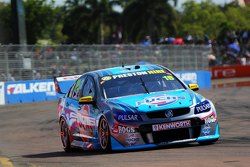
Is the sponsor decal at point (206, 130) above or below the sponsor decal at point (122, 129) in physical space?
below

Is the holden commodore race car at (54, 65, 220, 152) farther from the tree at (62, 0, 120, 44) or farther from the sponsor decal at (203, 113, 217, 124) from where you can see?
the tree at (62, 0, 120, 44)

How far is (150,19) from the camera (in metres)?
92.4

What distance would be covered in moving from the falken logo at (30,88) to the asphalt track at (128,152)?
34.1ft

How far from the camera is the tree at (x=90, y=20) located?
10025 centimetres

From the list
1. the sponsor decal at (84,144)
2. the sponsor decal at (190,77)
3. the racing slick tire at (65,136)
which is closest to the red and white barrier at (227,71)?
the sponsor decal at (190,77)

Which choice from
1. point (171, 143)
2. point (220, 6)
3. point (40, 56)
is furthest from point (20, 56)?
point (220, 6)

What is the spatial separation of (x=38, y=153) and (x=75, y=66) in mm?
22559

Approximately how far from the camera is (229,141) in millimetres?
11992

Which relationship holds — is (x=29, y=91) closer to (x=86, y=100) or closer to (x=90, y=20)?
(x=86, y=100)

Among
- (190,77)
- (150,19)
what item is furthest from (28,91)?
(150,19)

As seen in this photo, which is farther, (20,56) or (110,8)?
(110,8)

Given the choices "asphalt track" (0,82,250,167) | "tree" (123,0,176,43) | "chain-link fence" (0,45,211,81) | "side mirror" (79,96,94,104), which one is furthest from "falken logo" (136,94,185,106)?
"tree" (123,0,176,43)

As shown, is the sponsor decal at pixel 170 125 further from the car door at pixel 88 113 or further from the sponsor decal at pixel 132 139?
the car door at pixel 88 113

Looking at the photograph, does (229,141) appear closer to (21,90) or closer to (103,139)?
(103,139)
